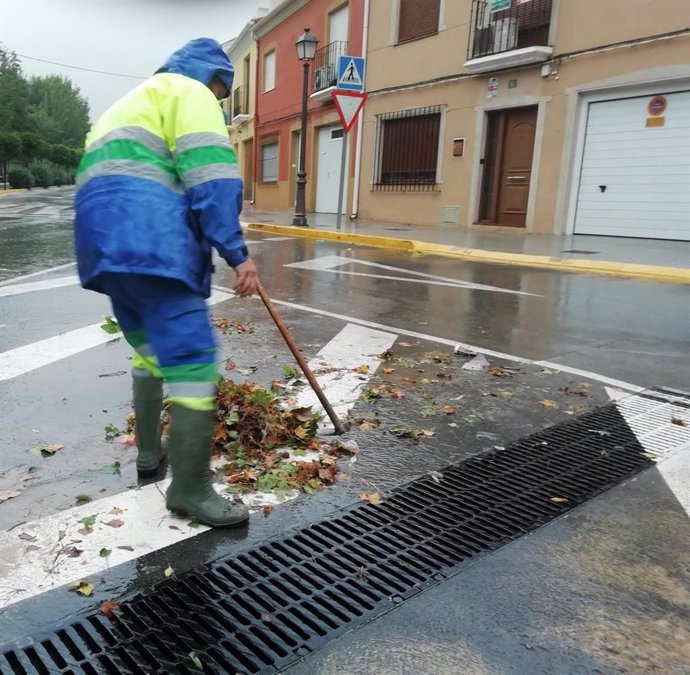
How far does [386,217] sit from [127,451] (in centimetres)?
1546

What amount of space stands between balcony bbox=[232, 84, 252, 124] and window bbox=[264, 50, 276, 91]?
7.99 ft

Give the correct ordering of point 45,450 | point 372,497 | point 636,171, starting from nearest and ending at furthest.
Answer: point 372,497, point 45,450, point 636,171

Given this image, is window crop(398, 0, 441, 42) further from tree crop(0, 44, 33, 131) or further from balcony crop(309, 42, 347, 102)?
tree crop(0, 44, 33, 131)

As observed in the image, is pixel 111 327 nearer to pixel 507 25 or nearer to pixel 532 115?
pixel 532 115

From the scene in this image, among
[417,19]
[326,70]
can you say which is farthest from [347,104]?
[326,70]

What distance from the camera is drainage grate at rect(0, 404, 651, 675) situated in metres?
1.69

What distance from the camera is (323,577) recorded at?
2068 millimetres

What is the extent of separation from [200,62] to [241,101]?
29.7 m

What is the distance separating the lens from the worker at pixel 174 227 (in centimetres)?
206

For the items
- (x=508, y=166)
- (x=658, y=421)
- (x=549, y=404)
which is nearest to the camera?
(x=658, y=421)

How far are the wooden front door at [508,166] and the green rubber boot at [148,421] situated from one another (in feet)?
42.3

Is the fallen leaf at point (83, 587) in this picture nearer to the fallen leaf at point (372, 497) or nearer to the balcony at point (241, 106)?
the fallen leaf at point (372, 497)

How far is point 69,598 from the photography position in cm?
188

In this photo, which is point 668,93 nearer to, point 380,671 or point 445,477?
point 445,477
